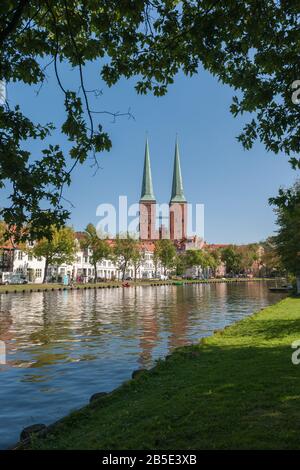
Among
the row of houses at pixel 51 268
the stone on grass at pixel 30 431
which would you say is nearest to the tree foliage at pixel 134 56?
the stone on grass at pixel 30 431

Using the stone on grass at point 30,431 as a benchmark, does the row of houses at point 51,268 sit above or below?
above

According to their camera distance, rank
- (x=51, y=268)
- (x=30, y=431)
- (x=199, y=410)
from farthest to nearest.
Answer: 1. (x=51, y=268)
2. (x=199, y=410)
3. (x=30, y=431)

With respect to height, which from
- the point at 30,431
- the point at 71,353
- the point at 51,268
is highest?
the point at 51,268

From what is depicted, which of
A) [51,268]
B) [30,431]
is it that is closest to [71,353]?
[30,431]

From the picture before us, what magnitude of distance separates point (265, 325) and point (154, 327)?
7.72 m

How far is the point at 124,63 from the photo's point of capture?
9930mm

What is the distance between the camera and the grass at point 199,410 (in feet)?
24.3

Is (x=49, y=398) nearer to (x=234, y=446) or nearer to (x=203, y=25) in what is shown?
(x=234, y=446)

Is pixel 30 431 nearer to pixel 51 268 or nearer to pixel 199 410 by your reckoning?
pixel 199 410

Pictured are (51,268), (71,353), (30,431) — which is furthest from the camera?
(51,268)

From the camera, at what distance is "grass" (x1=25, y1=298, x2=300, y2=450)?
741 centimetres

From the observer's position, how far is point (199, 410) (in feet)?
29.6

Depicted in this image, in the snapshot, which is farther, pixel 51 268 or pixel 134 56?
pixel 51 268

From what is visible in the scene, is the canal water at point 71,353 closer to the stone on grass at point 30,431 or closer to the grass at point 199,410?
the stone on grass at point 30,431
